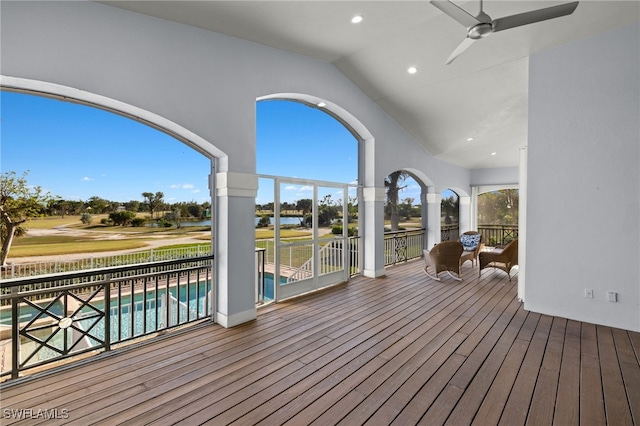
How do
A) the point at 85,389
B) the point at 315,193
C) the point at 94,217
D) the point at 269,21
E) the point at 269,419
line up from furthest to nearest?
1. the point at 315,193
2. the point at 269,21
3. the point at 94,217
4. the point at 85,389
5. the point at 269,419

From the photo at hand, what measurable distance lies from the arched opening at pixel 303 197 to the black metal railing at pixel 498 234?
7.25 m

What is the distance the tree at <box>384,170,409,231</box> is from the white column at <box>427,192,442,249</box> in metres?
1.15

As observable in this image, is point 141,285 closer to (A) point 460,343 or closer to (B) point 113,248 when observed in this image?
(B) point 113,248

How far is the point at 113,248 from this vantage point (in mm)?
2988

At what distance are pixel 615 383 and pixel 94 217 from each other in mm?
4862

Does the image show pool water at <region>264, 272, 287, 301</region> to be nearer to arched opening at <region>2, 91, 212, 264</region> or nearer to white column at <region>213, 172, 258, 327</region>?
white column at <region>213, 172, 258, 327</region>

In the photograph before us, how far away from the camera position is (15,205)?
2.46 metres

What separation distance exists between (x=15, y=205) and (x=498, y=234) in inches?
486

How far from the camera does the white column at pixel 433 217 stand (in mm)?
8422

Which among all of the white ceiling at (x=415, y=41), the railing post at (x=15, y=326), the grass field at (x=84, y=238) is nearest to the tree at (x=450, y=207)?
the white ceiling at (x=415, y=41)

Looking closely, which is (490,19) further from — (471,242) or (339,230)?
(471,242)

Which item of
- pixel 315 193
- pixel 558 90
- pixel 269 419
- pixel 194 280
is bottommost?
pixel 269 419

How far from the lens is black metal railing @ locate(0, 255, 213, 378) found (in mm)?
2470

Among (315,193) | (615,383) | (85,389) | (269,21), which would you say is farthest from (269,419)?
(269,21)
